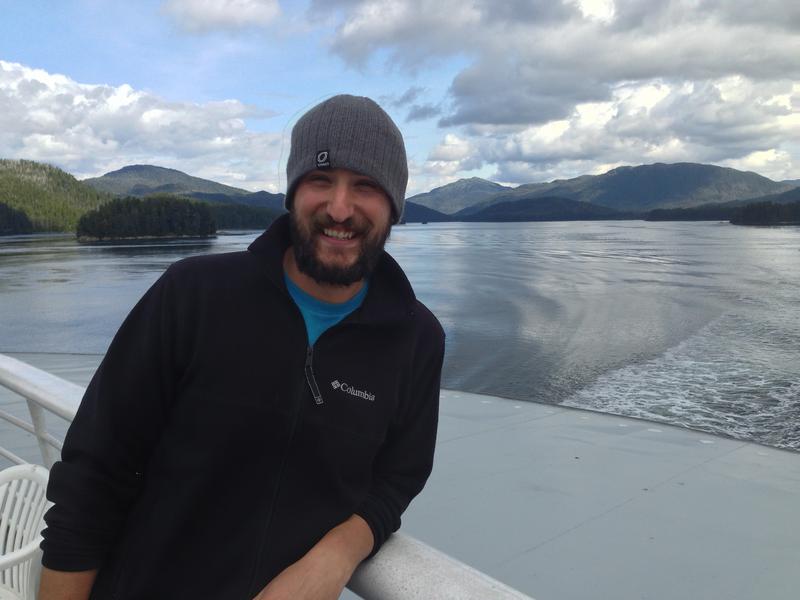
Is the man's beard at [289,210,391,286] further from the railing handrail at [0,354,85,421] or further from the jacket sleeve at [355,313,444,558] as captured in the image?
the railing handrail at [0,354,85,421]

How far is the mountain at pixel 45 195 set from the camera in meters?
114

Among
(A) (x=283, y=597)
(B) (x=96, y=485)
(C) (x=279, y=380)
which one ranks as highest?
(C) (x=279, y=380)

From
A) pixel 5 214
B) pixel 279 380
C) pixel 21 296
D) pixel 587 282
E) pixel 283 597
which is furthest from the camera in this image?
pixel 5 214

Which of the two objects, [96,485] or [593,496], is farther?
[593,496]

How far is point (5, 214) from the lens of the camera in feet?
356

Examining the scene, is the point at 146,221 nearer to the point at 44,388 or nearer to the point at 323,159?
the point at 44,388

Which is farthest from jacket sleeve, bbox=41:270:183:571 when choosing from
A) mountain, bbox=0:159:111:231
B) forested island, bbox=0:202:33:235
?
mountain, bbox=0:159:111:231

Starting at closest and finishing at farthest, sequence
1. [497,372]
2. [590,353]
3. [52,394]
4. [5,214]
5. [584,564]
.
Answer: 1. [52,394]
2. [584,564]
3. [497,372]
4. [590,353]
5. [5,214]

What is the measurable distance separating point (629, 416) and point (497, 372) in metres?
2.75

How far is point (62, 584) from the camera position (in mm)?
1294

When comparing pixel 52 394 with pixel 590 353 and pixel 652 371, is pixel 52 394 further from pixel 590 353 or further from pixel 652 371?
pixel 590 353

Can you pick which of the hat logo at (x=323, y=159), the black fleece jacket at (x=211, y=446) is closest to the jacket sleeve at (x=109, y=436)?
the black fleece jacket at (x=211, y=446)

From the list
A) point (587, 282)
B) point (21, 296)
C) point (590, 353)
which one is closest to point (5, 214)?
point (21, 296)

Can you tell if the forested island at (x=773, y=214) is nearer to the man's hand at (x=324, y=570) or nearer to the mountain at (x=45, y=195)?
the man's hand at (x=324, y=570)
